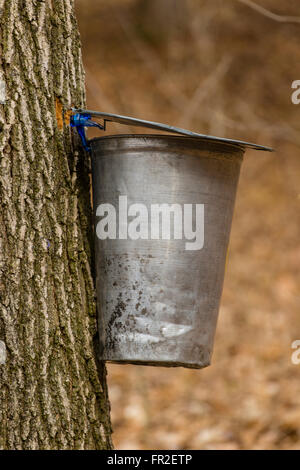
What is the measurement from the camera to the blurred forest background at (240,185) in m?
4.36

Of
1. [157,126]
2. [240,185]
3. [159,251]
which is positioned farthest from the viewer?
[240,185]

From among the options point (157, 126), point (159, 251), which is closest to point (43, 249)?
point (159, 251)

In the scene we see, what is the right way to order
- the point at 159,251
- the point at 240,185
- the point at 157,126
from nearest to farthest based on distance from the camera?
the point at 157,126 < the point at 159,251 < the point at 240,185

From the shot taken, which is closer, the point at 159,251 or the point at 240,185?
the point at 159,251

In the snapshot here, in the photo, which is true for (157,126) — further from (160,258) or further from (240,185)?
(240,185)

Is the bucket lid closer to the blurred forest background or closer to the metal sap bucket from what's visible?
the metal sap bucket

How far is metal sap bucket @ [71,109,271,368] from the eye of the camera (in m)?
2.11

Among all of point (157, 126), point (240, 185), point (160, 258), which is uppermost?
point (240, 185)

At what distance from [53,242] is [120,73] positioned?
704cm

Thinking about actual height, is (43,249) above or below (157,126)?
below

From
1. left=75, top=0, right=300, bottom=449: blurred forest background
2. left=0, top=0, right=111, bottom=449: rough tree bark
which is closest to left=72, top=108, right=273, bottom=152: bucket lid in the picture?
left=0, top=0, right=111, bottom=449: rough tree bark

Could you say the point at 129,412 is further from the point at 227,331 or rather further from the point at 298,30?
the point at 298,30

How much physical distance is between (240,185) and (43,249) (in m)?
5.50

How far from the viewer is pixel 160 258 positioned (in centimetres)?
212
